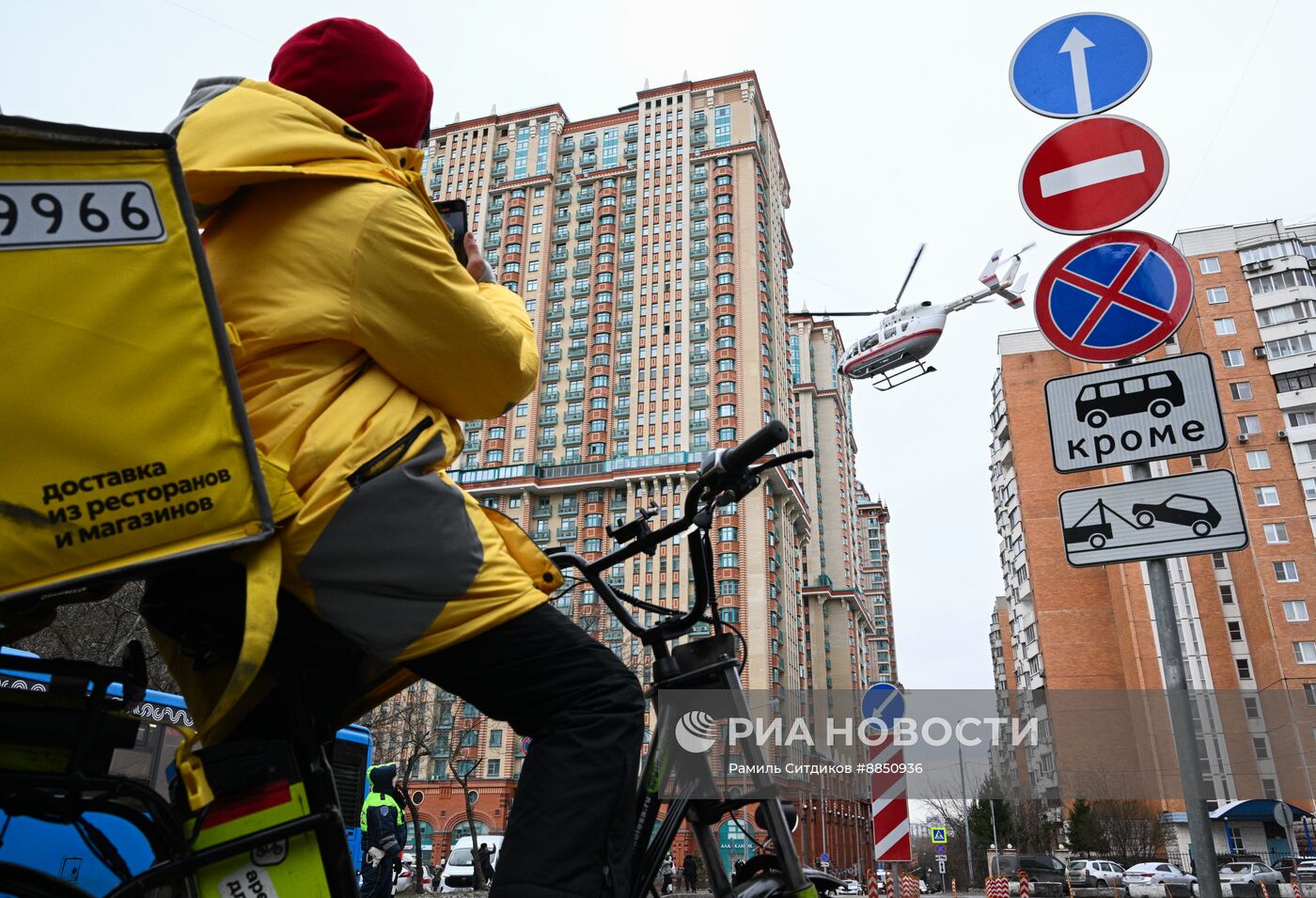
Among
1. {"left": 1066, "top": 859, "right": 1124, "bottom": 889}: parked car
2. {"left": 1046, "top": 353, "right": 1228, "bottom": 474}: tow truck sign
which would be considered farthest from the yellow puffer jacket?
{"left": 1066, "top": 859, "right": 1124, "bottom": 889}: parked car

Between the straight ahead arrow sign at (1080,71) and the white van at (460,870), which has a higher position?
the straight ahead arrow sign at (1080,71)

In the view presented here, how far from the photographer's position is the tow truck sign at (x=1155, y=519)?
135 inches

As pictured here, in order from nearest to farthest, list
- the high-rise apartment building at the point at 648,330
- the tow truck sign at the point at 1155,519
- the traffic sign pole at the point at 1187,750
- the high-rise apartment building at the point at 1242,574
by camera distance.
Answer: the traffic sign pole at the point at 1187,750, the tow truck sign at the point at 1155,519, the high-rise apartment building at the point at 1242,574, the high-rise apartment building at the point at 648,330

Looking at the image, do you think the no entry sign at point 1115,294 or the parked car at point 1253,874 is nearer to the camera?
the no entry sign at point 1115,294

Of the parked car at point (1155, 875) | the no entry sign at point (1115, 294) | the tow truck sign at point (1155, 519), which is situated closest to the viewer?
the tow truck sign at point (1155, 519)

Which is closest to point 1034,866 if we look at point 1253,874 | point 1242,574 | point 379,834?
point 1253,874

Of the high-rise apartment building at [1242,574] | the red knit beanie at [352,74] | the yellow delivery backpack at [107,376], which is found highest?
the high-rise apartment building at [1242,574]

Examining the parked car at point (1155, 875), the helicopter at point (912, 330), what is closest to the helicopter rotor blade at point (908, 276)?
the helicopter at point (912, 330)

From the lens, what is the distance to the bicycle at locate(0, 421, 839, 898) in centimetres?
138

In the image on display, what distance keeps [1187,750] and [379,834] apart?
8447 millimetres

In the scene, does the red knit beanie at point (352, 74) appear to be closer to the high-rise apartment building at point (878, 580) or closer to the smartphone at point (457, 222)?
the smartphone at point (457, 222)

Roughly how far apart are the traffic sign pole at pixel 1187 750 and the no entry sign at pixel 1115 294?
107 centimetres

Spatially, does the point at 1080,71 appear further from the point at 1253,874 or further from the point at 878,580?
the point at 878,580

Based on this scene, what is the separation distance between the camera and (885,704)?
27.5 ft
